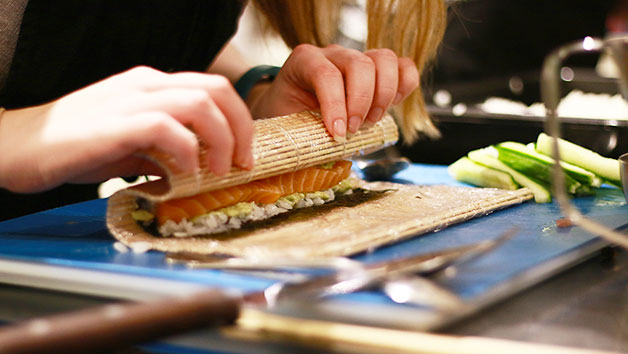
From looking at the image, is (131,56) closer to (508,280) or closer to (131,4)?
(131,4)

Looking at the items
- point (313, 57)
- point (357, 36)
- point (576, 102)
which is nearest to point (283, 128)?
point (313, 57)

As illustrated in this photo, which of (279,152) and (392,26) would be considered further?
(392,26)

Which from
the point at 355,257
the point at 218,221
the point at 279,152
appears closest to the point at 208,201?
the point at 218,221

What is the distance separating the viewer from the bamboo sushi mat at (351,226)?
2.88 feet

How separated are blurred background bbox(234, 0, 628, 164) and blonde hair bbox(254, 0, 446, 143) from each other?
28 cm

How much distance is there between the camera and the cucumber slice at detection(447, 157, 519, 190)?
1.42 metres

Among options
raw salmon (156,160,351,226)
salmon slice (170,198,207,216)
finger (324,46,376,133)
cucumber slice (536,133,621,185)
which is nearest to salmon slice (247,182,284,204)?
raw salmon (156,160,351,226)

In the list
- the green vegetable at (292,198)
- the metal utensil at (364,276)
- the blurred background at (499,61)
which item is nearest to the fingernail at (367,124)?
the green vegetable at (292,198)

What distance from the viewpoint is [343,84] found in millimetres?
1282

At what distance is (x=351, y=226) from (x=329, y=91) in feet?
1.05

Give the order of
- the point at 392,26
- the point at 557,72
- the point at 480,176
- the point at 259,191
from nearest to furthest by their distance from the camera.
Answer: the point at 557,72 → the point at 259,191 → the point at 480,176 → the point at 392,26

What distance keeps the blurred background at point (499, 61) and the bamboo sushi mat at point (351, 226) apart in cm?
77

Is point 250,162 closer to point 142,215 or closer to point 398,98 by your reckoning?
point 142,215

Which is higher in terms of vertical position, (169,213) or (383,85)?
(383,85)
